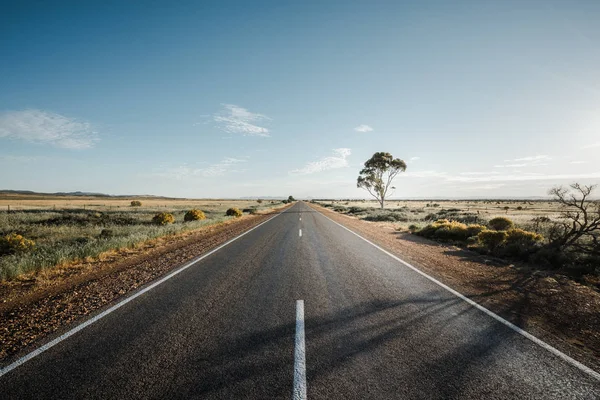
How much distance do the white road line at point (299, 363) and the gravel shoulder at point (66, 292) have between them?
11.6ft

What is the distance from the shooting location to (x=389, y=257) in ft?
30.4

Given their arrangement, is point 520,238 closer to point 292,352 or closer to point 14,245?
point 292,352

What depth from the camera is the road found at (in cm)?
282

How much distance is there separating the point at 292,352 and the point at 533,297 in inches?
215

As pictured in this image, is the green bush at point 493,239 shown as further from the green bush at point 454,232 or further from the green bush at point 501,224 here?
the green bush at point 501,224

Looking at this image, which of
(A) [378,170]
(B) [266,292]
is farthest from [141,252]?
(A) [378,170]

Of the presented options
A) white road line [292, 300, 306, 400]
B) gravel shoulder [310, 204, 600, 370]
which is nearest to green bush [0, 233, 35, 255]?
white road line [292, 300, 306, 400]

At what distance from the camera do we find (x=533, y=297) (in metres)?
5.68

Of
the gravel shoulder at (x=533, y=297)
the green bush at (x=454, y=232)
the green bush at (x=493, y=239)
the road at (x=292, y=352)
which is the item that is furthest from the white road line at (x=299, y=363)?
the green bush at (x=454, y=232)

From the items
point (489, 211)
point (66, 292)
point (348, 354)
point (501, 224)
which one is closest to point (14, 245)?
point (66, 292)

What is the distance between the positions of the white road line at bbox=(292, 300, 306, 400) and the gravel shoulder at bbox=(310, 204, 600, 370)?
345 centimetres

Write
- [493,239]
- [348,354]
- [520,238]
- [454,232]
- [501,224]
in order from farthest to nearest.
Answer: [501,224] → [454,232] → [493,239] → [520,238] → [348,354]

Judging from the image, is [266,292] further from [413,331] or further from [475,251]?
[475,251]

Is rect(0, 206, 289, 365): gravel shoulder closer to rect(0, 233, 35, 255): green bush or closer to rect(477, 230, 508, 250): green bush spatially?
rect(0, 233, 35, 255): green bush
